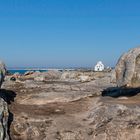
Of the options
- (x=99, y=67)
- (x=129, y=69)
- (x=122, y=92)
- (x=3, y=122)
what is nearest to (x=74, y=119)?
(x=3, y=122)

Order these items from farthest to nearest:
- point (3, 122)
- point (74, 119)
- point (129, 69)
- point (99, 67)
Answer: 1. point (99, 67)
2. point (129, 69)
3. point (74, 119)
4. point (3, 122)

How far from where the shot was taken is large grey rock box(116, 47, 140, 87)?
40.2 metres

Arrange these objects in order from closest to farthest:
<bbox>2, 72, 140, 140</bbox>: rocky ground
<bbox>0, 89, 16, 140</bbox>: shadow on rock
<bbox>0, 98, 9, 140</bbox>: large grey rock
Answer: <bbox>0, 98, 9, 140</bbox>: large grey rock → <bbox>2, 72, 140, 140</bbox>: rocky ground → <bbox>0, 89, 16, 140</bbox>: shadow on rock

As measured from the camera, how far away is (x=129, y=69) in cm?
4075

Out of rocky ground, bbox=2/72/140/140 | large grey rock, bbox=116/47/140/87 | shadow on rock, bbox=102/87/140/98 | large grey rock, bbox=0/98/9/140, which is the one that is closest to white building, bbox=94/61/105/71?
large grey rock, bbox=116/47/140/87

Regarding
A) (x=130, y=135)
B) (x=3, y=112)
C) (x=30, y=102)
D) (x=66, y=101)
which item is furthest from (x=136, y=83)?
(x=3, y=112)

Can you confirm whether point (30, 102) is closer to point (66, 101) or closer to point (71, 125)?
point (66, 101)

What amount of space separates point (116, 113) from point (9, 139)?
806cm

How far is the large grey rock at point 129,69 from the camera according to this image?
1582 inches

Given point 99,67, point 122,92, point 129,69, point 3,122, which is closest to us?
point 3,122

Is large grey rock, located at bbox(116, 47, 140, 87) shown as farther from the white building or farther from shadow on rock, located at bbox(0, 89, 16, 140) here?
the white building

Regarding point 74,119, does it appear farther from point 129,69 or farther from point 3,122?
point 129,69

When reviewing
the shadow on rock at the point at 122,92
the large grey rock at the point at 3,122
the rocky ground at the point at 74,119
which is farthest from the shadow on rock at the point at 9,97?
the shadow on rock at the point at 122,92

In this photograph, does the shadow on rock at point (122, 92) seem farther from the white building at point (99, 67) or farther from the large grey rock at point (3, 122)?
the white building at point (99, 67)
